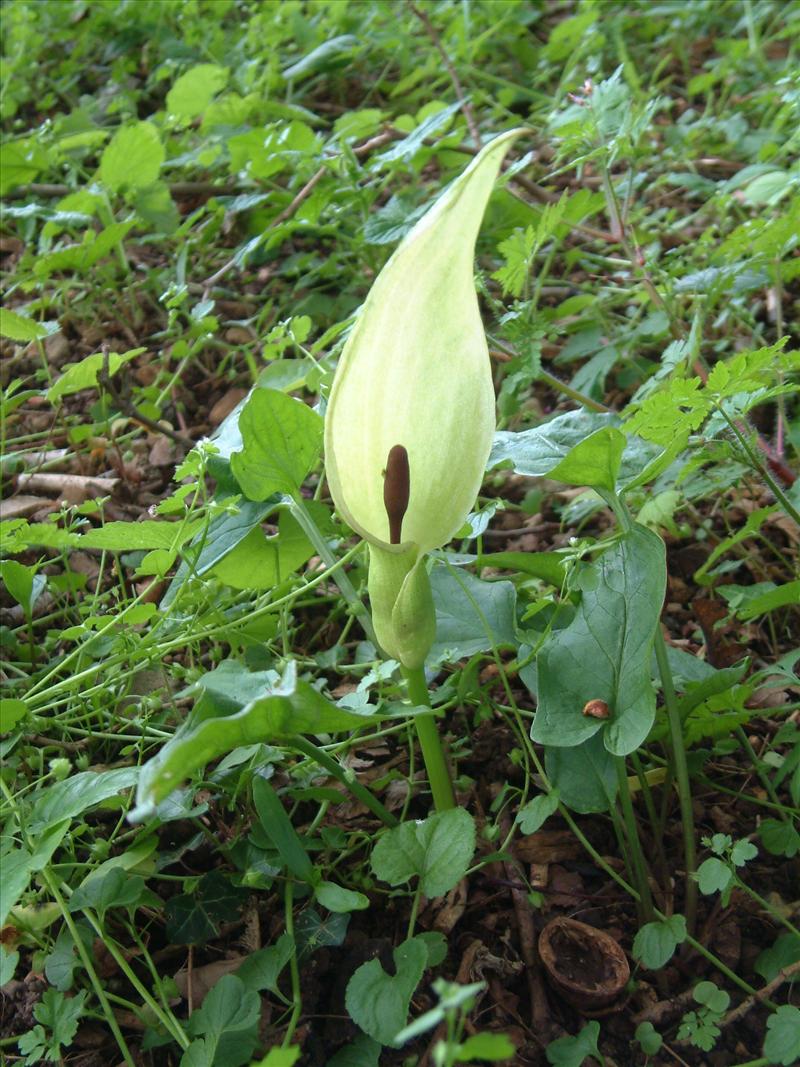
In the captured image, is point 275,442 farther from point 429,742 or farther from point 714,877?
point 714,877

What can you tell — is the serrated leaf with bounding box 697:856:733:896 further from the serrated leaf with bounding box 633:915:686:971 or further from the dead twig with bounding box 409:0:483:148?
the dead twig with bounding box 409:0:483:148

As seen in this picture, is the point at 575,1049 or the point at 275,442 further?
the point at 275,442

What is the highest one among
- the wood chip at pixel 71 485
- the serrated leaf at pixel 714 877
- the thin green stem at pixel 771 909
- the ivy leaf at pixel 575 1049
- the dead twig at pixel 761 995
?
the serrated leaf at pixel 714 877

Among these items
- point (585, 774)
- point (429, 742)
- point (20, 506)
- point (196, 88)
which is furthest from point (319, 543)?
point (196, 88)

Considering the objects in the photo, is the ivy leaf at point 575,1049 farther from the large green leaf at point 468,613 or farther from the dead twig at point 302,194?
the dead twig at point 302,194

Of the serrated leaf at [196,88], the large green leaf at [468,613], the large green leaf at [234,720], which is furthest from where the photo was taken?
the serrated leaf at [196,88]

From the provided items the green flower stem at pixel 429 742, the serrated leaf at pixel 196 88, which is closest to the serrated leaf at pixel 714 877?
the green flower stem at pixel 429 742

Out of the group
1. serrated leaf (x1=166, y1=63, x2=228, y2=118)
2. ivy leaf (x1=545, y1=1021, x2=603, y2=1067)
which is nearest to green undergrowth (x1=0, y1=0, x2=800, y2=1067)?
ivy leaf (x1=545, y1=1021, x2=603, y2=1067)

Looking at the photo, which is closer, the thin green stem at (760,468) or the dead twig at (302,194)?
the thin green stem at (760,468)
